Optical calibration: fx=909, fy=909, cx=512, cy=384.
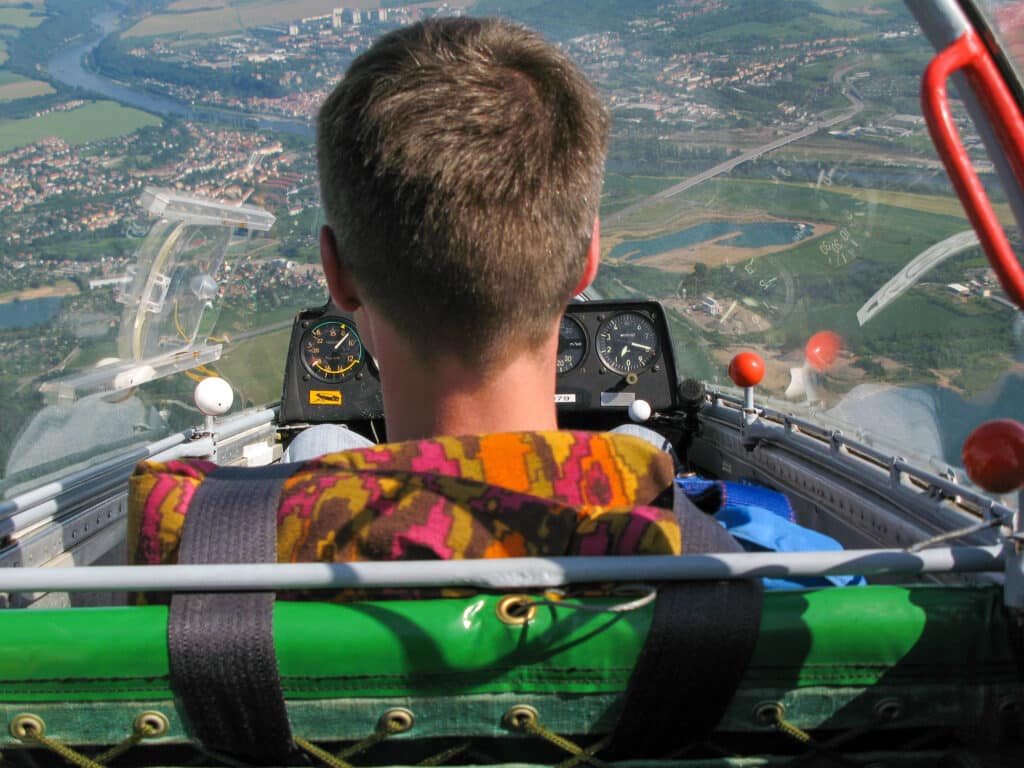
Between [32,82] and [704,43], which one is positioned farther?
[704,43]

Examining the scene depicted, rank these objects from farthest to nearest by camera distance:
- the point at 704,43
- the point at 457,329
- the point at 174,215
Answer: the point at 704,43 < the point at 174,215 < the point at 457,329

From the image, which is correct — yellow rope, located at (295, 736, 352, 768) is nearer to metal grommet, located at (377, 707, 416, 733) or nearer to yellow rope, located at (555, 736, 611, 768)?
metal grommet, located at (377, 707, 416, 733)

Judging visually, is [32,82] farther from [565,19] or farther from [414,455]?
[414,455]

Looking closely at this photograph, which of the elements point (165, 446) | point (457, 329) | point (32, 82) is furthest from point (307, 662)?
point (32, 82)

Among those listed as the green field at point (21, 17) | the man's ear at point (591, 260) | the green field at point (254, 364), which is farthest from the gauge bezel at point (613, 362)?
the green field at point (21, 17)

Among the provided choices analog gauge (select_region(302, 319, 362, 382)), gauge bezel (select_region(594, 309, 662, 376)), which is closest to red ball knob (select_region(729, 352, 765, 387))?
gauge bezel (select_region(594, 309, 662, 376))

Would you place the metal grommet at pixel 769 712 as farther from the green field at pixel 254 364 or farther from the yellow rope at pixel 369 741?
the green field at pixel 254 364

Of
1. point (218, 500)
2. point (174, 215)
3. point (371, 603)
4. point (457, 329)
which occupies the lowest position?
point (174, 215)
